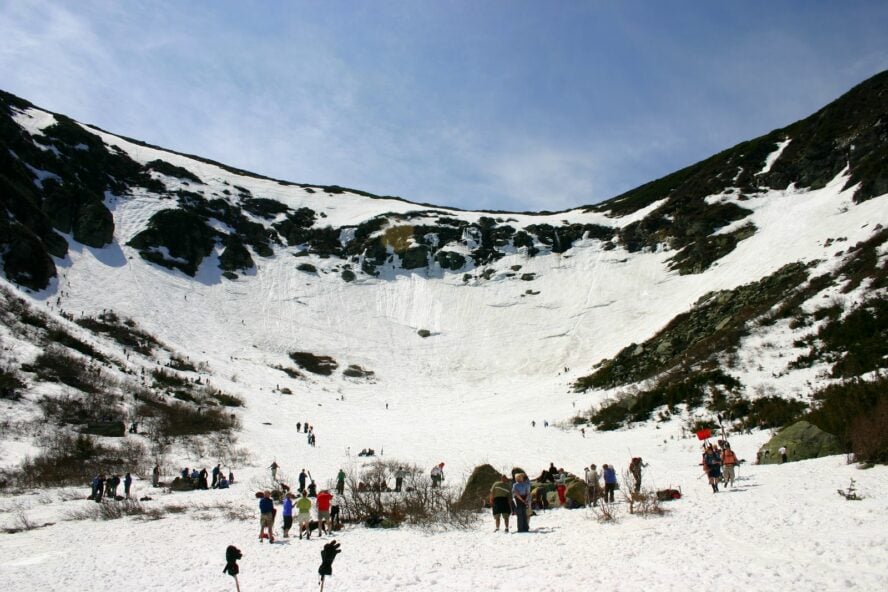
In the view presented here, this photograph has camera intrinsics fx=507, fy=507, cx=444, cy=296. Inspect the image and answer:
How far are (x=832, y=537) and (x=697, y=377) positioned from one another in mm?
21361

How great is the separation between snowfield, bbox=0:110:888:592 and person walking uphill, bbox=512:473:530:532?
1.31 feet

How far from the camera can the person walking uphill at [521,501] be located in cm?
1173

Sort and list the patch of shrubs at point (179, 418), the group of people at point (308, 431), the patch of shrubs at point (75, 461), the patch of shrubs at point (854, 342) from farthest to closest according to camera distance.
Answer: the group of people at point (308, 431), the patch of shrubs at point (179, 418), the patch of shrubs at point (854, 342), the patch of shrubs at point (75, 461)

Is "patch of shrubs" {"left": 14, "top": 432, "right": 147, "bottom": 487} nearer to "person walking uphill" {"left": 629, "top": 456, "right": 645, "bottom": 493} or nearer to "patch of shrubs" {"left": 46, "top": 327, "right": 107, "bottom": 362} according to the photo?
"patch of shrubs" {"left": 46, "top": 327, "right": 107, "bottom": 362}

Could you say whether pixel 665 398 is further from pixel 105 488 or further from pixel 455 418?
pixel 105 488

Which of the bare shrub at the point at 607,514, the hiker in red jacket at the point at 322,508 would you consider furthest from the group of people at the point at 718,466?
the hiker in red jacket at the point at 322,508

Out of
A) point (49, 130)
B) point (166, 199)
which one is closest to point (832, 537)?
point (166, 199)

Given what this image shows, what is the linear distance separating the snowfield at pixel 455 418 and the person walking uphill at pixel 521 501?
1.31 feet

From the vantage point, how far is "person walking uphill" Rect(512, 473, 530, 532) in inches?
462

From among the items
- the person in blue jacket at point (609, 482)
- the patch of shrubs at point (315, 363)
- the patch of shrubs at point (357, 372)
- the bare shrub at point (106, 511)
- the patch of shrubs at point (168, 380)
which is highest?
the patch of shrubs at point (315, 363)

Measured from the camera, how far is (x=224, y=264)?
68812 millimetres

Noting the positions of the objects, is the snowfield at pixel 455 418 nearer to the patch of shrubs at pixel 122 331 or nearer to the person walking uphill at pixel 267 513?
the person walking uphill at pixel 267 513

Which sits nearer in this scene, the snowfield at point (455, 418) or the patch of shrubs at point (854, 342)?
the snowfield at point (455, 418)

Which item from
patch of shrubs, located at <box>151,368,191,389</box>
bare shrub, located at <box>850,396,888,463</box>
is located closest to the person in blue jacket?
bare shrub, located at <box>850,396,888,463</box>
